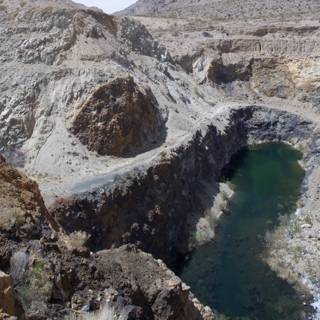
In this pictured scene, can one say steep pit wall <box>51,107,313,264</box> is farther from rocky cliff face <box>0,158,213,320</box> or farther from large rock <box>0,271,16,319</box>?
large rock <box>0,271,16,319</box>

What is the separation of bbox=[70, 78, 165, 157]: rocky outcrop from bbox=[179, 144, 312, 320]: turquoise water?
900 centimetres

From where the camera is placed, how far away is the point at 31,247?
585 inches

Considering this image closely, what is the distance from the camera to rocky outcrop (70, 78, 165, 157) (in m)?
40.5

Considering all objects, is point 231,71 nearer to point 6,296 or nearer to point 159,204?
point 159,204

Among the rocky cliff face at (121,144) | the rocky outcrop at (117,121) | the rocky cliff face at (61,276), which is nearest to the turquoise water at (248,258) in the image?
the rocky cliff face at (121,144)

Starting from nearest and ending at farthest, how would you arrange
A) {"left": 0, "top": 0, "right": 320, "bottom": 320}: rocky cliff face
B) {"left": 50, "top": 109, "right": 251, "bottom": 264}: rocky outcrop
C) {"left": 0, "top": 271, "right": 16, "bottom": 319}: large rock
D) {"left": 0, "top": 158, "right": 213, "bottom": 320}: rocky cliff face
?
{"left": 0, "top": 271, "right": 16, "bottom": 319}: large rock → {"left": 0, "top": 158, "right": 213, "bottom": 320}: rocky cliff face → {"left": 0, "top": 0, "right": 320, "bottom": 320}: rocky cliff face → {"left": 50, "top": 109, "right": 251, "bottom": 264}: rocky outcrop

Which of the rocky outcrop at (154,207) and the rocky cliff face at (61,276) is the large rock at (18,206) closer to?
the rocky cliff face at (61,276)

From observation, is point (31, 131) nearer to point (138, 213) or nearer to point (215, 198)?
point (138, 213)

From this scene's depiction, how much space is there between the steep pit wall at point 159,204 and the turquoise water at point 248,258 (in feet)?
6.71

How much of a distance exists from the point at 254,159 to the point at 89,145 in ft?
79.2

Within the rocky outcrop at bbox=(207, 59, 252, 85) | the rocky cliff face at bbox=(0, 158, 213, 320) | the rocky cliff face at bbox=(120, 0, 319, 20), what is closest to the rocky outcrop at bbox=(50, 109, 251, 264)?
the rocky cliff face at bbox=(0, 158, 213, 320)

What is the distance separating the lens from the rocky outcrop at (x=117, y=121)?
133 ft

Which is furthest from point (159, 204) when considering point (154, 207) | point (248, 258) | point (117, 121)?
point (117, 121)

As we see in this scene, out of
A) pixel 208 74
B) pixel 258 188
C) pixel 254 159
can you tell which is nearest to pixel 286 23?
pixel 208 74
